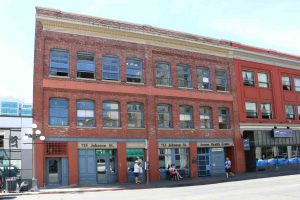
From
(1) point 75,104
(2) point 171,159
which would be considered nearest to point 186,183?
(2) point 171,159

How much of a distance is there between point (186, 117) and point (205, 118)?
7.09 ft

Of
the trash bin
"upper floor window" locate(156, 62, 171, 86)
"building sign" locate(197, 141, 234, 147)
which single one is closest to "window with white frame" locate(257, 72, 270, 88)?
"building sign" locate(197, 141, 234, 147)

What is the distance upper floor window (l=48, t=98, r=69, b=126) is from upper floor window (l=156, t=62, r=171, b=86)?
27.3ft

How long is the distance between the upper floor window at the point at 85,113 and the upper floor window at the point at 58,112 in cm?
90

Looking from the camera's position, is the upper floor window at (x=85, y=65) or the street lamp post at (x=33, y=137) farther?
the upper floor window at (x=85, y=65)

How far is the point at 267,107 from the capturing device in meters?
39.5

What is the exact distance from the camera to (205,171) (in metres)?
33.8

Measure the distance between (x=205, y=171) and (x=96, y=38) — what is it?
47.8 feet

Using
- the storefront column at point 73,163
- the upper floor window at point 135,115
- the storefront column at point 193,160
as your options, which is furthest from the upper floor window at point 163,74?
the storefront column at point 73,163

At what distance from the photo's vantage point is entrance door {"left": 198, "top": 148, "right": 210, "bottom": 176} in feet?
110

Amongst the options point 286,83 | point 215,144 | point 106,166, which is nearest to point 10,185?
point 106,166

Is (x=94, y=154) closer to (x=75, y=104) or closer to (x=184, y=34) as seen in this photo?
(x=75, y=104)

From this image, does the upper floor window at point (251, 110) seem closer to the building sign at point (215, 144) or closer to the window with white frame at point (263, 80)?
the window with white frame at point (263, 80)

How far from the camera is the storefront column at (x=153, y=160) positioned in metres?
30.4
